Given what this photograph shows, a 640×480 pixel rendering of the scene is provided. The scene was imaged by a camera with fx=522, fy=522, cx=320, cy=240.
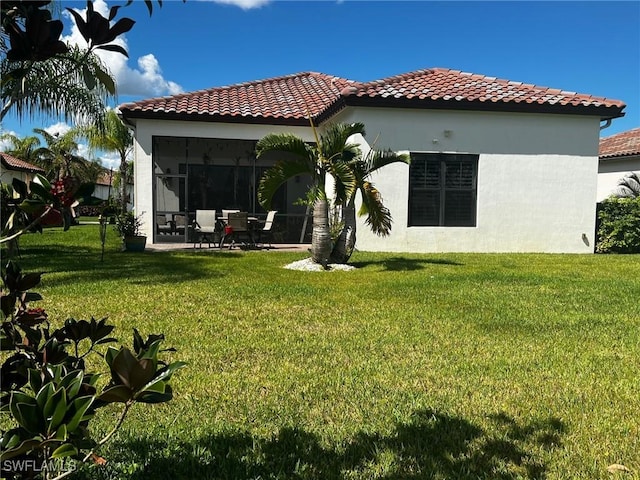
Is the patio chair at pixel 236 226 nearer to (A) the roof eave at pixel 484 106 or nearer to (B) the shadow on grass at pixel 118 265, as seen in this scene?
(B) the shadow on grass at pixel 118 265

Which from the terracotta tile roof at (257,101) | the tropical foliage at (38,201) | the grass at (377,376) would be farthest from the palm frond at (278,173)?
the tropical foliage at (38,201)

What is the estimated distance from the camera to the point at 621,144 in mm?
25438

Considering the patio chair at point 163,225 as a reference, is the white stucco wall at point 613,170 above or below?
above

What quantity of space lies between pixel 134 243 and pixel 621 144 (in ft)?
76.7

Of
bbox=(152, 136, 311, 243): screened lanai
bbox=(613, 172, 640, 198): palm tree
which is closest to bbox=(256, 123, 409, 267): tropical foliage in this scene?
bbox=(152, 136, 311, 243): screened lanai

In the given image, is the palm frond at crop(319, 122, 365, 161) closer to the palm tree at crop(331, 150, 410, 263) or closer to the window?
the palm tree at crop(331, 150, 410, 263)

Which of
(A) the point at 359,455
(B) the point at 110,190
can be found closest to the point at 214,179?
(B) the point at 110,190

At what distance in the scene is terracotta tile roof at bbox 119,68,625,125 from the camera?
1361 cm

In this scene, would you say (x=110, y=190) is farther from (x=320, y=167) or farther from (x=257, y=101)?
(x=257, y=101)

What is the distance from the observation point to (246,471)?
2830 mm

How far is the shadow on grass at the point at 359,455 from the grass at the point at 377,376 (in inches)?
0.5

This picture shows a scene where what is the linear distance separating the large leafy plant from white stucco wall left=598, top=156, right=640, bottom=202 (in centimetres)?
2478

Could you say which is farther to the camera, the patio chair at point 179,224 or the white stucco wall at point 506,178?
the patio chair at point 179,224

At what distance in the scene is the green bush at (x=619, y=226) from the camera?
47.7ft
